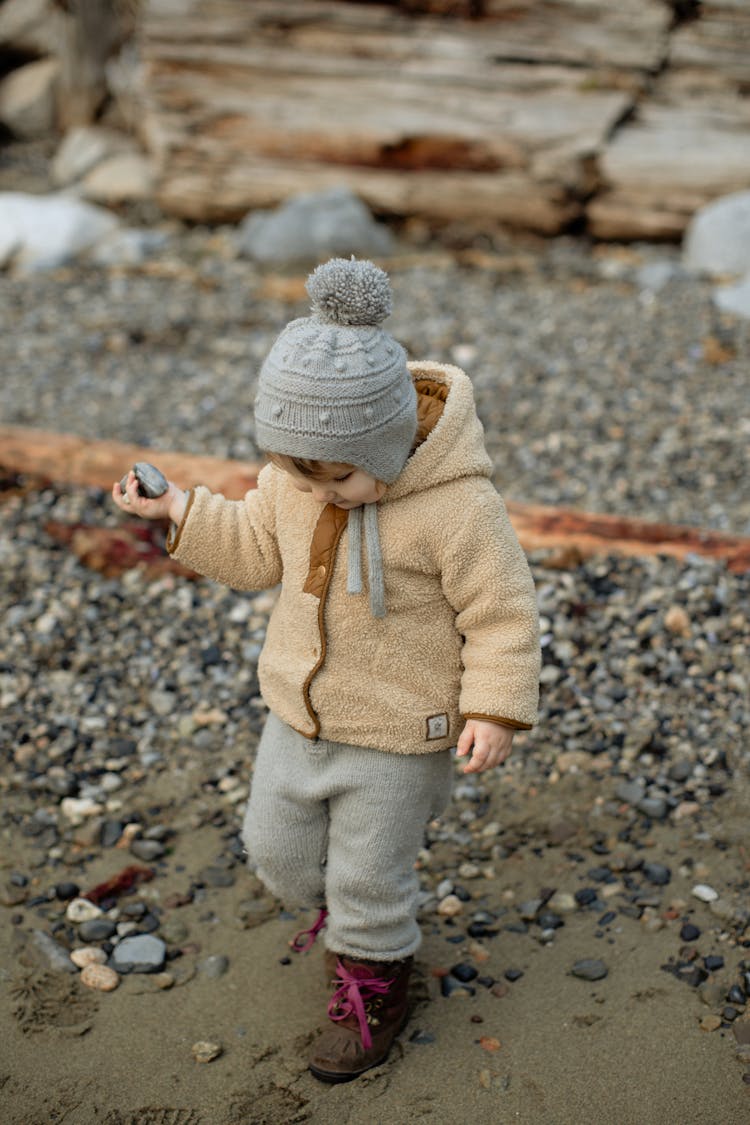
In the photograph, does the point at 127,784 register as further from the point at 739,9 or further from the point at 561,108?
the point at 739,9

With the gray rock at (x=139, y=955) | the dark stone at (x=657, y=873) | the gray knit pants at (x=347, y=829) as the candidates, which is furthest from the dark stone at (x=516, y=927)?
the gray rock at (x=139, y=955)

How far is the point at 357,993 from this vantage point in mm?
2855

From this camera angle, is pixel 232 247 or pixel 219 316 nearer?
pixel 219 316

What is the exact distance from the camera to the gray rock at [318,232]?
8.30m

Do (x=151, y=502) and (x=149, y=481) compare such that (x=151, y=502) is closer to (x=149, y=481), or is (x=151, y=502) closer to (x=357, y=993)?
(x=149, y=481)

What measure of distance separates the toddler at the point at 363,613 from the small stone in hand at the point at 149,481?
23mm

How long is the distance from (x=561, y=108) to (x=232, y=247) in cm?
250

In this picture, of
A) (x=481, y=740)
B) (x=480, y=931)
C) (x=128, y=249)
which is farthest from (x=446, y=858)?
(x=128, y=249)

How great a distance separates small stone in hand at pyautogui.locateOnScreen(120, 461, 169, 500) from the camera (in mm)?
2691

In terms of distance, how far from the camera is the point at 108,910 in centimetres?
334

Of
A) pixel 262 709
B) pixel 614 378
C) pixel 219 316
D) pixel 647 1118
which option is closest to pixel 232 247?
pixel 219 316

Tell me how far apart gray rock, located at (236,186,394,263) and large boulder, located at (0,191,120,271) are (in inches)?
50.1

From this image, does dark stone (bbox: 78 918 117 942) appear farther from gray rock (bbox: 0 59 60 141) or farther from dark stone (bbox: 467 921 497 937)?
gray rock (bbox: 0 59 60 141)

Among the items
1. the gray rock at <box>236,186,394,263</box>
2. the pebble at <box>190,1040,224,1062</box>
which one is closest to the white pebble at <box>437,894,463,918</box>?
the pebble at <box>190,1040,224,1062</box>
